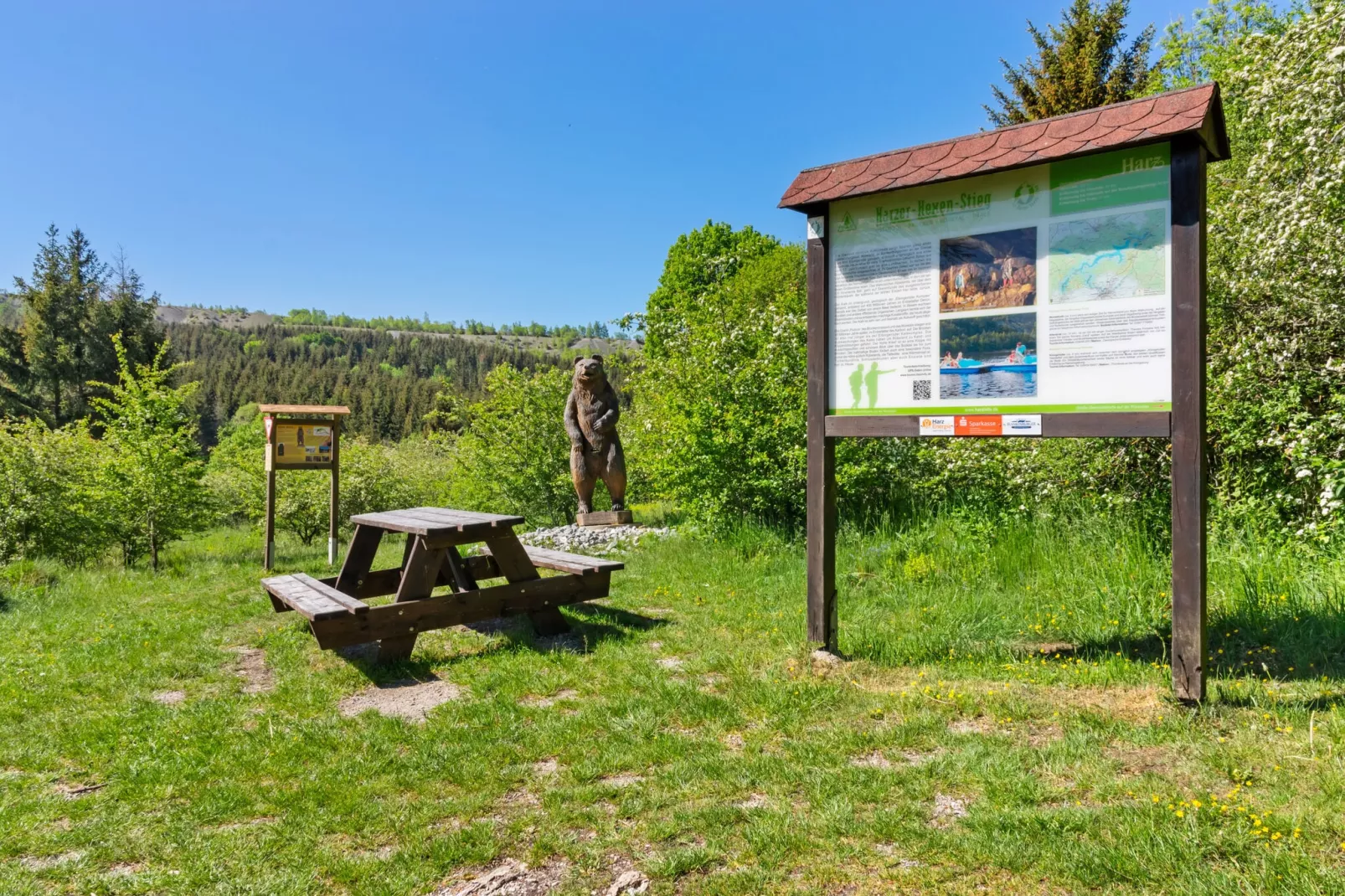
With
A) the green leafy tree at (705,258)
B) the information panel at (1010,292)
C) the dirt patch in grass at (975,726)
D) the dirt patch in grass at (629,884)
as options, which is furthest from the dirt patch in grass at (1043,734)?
the green leafy tree at (705,258)

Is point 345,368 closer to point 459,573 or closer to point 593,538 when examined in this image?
point 593,538

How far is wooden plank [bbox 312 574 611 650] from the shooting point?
462 centimetres

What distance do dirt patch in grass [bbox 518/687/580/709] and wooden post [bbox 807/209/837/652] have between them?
4.73 ft

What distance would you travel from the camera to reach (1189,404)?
3.44 m

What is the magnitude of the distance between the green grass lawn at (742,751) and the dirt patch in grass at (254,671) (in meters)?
0.03

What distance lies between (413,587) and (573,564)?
1.16 metres

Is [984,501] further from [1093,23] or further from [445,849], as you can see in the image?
[1093,23]

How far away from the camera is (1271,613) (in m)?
4.63

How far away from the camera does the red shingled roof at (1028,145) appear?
3.46 metres

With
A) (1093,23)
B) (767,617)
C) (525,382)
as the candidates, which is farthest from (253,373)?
(767,617)

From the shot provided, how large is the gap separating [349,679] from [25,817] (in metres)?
1.79

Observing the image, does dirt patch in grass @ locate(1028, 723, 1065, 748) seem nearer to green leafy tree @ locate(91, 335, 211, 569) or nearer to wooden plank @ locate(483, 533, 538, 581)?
wooden plank @ locate(483, 533, 538, 581)

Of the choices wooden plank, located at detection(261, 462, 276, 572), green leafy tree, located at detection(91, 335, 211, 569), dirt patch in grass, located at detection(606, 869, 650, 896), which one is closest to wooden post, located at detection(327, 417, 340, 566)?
wooden plank, located at detection(261, 462, 276, 572)

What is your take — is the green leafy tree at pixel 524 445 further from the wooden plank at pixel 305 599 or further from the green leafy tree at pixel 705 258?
the green leafy tree at pixel 705 258
